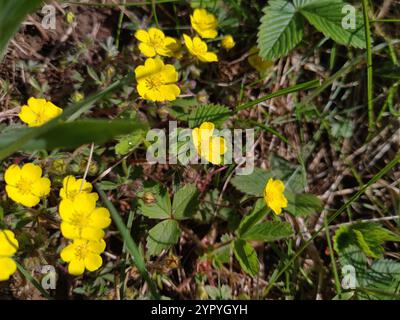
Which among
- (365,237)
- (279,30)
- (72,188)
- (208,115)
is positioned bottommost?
(365,237)

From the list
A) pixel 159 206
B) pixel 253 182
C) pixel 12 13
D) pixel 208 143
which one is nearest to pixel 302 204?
pixel 253 182

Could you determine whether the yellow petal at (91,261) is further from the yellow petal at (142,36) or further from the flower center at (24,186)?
the yellow petal at (142,36)

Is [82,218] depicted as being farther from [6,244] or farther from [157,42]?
[157,42]

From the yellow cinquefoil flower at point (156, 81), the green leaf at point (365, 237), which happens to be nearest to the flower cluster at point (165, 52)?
the yellow cinquefoil flower at point (156, 81)

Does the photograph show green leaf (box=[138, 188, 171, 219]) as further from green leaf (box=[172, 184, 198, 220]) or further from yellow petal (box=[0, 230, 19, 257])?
yellow petal (box=[0, 230, 19, 257])

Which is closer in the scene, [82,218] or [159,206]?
[82,218]

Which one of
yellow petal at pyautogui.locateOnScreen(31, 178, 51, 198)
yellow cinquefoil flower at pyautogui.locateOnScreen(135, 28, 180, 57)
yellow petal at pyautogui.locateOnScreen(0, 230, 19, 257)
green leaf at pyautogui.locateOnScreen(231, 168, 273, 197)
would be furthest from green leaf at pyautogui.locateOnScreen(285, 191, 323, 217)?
yellow petal at pyautogui.locateOnScreen(0, 230, 19, 257)

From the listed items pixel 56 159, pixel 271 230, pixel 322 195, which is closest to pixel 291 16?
pixel 322 195
